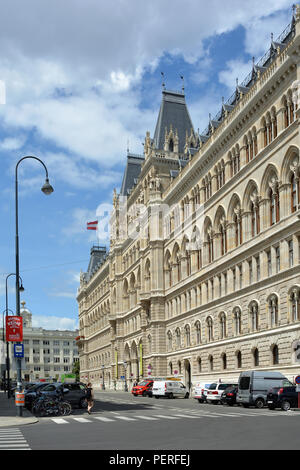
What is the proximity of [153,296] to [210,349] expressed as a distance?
1857 cm

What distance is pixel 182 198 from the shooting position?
7288 centimetres

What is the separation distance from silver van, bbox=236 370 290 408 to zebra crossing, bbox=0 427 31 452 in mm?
18586

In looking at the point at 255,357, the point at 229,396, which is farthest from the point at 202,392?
the point at 255,357

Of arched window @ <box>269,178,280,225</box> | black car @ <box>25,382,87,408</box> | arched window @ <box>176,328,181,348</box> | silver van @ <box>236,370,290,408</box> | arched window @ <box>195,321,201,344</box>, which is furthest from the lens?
arched window @ <box>176,328,181,348</box>

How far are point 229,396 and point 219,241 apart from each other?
2131 centimetres

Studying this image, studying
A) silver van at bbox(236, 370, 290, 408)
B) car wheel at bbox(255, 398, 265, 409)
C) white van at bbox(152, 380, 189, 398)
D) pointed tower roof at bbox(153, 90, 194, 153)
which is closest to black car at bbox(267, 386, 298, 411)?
silver van at bbox(236, 370, 290, 408)

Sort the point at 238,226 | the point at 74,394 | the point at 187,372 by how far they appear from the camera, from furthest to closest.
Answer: the point at 187,372 < the point at 238,226 < the point at 74,394

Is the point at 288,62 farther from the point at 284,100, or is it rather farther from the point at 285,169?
the point at 285,169

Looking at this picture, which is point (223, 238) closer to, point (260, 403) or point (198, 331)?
point (198, 331)

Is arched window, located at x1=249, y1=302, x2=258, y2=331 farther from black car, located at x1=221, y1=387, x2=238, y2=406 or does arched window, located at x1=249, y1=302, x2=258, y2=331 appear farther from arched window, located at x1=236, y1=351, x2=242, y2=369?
black car, located at x1=221, y1=387, x2=238, y2=406

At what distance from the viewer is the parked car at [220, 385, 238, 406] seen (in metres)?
41.8

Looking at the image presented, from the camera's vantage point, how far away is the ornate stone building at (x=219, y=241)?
46625 millimetres

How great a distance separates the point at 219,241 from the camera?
60688 millimetres

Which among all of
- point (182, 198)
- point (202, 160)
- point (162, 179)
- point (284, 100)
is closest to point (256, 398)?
point (284, 100)
